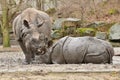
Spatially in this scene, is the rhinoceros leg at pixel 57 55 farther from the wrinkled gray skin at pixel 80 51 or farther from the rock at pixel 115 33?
the rock at pixel 115 33

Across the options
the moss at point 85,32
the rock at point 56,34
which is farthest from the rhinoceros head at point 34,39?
the rock at point 56,34

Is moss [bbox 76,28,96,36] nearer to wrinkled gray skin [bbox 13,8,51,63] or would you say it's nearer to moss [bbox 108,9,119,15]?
moss [bbox 108,9,119,15]

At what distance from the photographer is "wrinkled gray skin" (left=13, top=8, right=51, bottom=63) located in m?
10.7

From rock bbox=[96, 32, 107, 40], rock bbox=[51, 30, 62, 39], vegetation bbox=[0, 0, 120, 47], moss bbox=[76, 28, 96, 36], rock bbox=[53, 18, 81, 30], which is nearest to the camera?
rock bbox=[96, 32, 107, 40]

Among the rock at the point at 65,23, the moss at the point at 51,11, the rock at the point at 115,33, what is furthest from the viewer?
the moss at the point at 51,11

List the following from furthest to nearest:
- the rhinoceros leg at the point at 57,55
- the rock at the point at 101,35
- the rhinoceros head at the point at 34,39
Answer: the rock at the point at 101,35
the rhinoceros leg at the point at 57,55
the rhinoceros head at the point at 34,39

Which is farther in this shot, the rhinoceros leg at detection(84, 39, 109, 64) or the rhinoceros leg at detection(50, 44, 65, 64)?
the rhinoceros leg at detection(50, 44, 65, 64)

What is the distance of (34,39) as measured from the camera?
10680 mm

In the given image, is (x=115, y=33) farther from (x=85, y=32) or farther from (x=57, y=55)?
(x=57, y=55)

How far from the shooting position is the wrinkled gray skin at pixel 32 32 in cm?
1073

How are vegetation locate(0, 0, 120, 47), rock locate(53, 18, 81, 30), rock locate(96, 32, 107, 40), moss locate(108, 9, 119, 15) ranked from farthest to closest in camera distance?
1. moss locate(108, 9, 119, 15)
2. vegetation locate(0, 0, 120, 47)
3. rock locate(53, 18, 81, 30)
4. rock locate(96, 32, 107, 40)

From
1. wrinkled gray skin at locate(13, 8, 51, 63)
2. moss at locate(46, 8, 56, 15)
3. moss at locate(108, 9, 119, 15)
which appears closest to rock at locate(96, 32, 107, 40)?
moss at locate(108, 9, 119, 15)

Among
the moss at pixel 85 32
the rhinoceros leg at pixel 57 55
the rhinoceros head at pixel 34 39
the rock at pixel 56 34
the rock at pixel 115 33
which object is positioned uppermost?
the rhinoceros head at pixel 34 39

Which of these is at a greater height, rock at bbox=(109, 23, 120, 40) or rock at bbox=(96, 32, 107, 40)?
rock at bbox=(109, 23, 120, 40)
